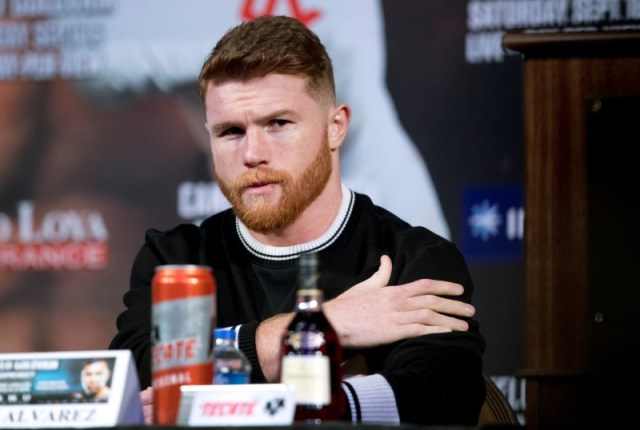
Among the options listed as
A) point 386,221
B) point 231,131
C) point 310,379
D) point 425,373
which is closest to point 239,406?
point 310,379

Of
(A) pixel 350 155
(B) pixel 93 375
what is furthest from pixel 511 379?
(B) pixel 93 375

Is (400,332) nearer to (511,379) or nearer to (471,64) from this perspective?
(511,379)

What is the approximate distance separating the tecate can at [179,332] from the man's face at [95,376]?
0.06m

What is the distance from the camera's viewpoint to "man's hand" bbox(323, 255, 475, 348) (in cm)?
183

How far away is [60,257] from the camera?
319 centimetres

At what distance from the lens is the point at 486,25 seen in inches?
Answer: 118

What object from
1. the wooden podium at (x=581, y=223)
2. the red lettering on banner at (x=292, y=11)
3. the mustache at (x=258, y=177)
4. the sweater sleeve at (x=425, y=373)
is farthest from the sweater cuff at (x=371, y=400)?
the red lettering on banner at (x=292, y=11)

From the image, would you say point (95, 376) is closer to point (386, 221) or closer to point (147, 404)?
point (147, 404)

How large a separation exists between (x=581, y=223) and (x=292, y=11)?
4.97 ft

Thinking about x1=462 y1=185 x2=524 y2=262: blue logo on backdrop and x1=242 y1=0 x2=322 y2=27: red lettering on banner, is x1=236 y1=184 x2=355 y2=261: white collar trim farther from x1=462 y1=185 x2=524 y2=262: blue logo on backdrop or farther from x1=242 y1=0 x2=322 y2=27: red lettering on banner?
x1=242 y1=0 x2=322 y2=27: red lettering on banner

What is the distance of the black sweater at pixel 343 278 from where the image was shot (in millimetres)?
1771

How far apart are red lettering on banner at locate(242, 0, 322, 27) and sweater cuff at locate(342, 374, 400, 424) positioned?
5.72 feet

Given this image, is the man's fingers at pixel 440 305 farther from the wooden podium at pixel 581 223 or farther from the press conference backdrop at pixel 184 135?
the press conference backdrop at pixel 184 135

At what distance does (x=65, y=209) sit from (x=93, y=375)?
79.7 inches
